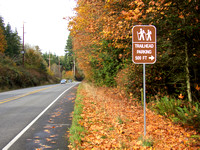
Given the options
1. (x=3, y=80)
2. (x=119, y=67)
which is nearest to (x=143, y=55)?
(x=119, y=67)

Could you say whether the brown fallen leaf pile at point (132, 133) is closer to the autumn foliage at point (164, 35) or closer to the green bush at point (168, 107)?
the green bush at point (168, 107)

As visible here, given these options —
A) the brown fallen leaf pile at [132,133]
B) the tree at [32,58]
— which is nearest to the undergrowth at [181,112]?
the brown fallen leaf pile at [132,133]

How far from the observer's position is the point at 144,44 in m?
5.53

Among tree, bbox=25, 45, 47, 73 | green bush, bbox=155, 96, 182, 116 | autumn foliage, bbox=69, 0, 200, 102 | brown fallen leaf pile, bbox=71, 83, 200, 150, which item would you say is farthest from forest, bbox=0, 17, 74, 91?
green bush, bbox=155, 96, 182, 116

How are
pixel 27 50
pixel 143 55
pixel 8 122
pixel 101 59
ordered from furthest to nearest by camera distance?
pixel 27 50
pixel 101 59
pixel 8 122
pixel 143 55

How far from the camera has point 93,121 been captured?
794 cm

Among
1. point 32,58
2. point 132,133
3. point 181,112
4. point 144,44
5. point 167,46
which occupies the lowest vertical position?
point 132,133

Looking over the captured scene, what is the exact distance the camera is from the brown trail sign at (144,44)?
5.52 m

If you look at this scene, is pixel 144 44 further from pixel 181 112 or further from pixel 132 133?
pixel 181 112

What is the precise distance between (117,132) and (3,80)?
3027 centimetres

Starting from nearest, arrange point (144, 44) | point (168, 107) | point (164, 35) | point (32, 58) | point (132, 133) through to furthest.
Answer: point (144, 44) → point (132, 133) → point (168, 107) → point (164, 35) → point (32, 58)

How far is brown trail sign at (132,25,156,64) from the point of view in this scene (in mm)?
5520

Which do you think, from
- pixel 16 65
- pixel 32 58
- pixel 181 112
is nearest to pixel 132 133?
pixel 181 112

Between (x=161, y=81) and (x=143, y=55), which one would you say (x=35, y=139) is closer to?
(x=143, y=55)
